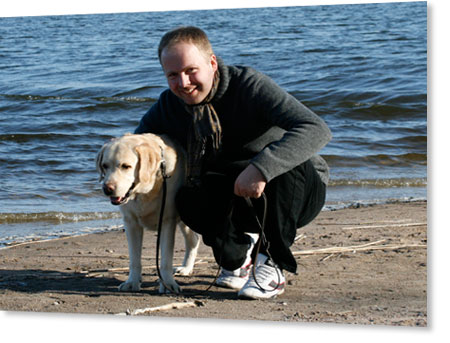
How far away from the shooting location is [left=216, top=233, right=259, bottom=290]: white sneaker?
14.6ft

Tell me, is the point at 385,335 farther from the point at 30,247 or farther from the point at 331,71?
the point at 30,247

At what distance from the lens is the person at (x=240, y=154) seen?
384 centimetres

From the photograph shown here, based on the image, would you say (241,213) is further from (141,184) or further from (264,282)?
(141,184)

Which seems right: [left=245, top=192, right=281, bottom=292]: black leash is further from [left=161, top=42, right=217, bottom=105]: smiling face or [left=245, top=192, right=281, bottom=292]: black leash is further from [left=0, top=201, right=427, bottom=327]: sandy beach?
[left=161, top=42, right=217, bottom=105]: smiling face

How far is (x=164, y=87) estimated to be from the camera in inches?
235

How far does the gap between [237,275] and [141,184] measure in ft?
2.87

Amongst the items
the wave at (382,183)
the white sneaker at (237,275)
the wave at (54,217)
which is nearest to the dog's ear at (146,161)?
the white sneaker at (237,275)

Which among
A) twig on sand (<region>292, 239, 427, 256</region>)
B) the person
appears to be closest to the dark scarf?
the person

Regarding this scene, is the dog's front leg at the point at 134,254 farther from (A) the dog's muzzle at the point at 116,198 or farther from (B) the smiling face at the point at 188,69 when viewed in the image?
(B) the smiling face at the point at 188,69

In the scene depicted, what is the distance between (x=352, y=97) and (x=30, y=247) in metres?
2.52

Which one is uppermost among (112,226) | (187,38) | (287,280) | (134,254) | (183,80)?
(187,38)

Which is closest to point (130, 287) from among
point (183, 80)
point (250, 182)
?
point (250, 182)

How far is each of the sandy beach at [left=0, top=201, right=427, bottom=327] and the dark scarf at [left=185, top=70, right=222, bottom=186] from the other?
701 mm

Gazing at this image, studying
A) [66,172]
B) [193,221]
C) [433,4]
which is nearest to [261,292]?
[193,221]
